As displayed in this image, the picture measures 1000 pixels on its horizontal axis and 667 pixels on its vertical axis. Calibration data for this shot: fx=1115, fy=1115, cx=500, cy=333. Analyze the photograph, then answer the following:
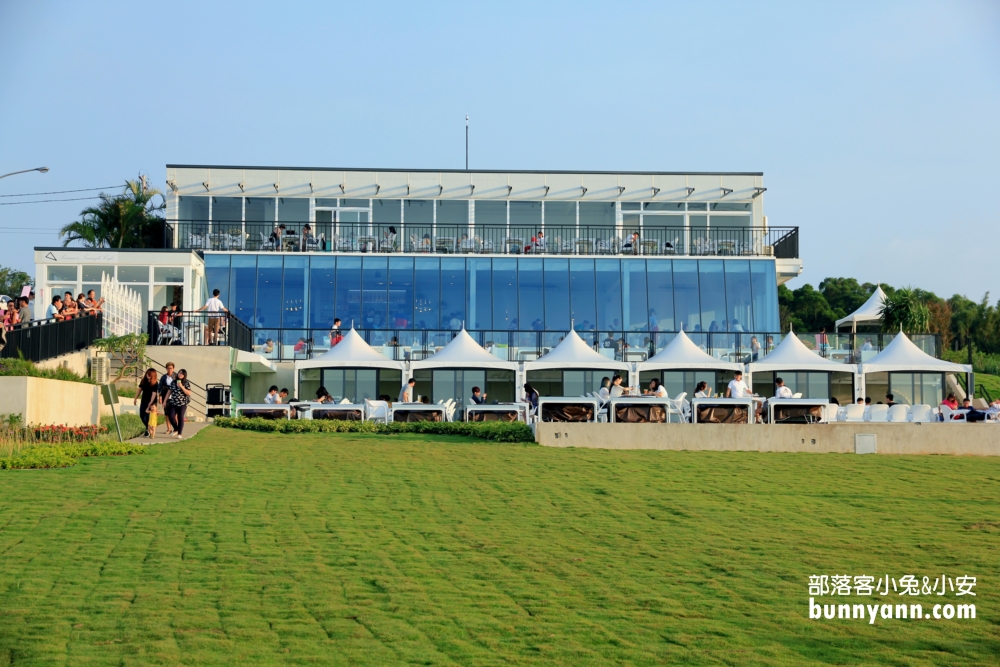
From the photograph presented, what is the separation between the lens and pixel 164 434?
20281 mm

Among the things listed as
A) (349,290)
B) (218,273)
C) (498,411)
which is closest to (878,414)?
(498,411)

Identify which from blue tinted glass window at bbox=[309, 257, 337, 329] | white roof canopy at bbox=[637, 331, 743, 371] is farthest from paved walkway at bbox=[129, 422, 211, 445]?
blue tinted glass window at bbox=[309, 257, 337, 329]

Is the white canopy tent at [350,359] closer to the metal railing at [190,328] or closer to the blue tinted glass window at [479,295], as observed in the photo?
the metal railing at [190,328]

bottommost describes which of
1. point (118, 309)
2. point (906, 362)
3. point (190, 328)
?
point (906, 362)

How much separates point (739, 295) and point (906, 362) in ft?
34.8

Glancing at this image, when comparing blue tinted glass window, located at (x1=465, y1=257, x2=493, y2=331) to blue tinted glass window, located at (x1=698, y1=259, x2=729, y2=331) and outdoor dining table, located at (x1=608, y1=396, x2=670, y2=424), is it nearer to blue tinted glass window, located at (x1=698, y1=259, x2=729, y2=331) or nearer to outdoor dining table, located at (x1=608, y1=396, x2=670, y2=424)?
blue tinted glass window, located at (x1=698, y1=259, x2=729, y2=331)

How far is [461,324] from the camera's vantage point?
3666cm

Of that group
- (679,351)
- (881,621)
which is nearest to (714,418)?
(679,351)

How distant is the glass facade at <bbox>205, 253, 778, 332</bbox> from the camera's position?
36781mm

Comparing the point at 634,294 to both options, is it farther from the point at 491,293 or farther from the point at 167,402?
the point at 167,402

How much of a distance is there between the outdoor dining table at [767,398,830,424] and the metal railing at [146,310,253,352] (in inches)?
526

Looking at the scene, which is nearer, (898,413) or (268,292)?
(898,413)

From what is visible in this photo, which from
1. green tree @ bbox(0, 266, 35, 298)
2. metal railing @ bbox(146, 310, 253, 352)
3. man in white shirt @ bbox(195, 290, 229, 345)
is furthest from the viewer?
green tree @ bbox(0, 266, 35, 298)

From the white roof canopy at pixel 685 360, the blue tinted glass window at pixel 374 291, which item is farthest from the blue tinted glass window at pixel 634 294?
the white roof canopy at pixel 685 360
